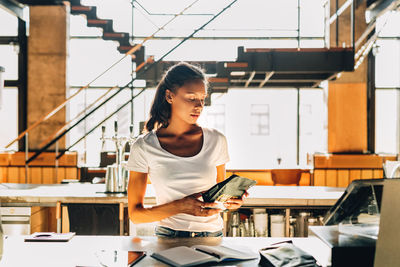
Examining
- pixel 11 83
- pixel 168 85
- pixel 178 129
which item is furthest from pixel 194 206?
pixel 11 83

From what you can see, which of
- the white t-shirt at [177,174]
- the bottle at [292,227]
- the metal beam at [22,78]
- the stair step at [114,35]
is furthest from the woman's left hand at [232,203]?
the metal beam at [22,78]

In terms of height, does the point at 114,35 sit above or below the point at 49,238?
above

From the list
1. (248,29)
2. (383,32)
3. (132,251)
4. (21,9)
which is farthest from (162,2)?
(132,251)

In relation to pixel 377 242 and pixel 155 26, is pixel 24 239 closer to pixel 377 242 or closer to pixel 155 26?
pixel 377 242

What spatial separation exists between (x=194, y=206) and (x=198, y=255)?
24cm

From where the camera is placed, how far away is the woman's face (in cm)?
172

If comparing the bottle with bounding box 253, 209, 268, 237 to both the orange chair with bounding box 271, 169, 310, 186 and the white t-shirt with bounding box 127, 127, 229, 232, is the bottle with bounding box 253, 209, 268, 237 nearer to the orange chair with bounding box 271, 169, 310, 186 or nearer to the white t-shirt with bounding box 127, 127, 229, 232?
the white t-shirt with bounding box 127, 127, 229, 232

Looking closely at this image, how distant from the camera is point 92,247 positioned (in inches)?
64.9

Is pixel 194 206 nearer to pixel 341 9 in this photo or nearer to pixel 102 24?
pixel 102 24

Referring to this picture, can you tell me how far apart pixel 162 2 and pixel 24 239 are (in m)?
5.87

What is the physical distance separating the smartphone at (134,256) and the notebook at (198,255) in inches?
1.9

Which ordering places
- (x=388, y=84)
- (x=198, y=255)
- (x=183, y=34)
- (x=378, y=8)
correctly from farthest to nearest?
1. (x=388, y=84)
2. (x=183, y=34)
3. (x=378, y=8)
4. (x=198, y=255)

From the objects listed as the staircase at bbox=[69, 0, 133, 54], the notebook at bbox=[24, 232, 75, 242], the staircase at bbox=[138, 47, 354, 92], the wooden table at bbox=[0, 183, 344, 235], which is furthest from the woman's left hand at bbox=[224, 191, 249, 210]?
the staircase at bbox=[69, 0, 133, 54]

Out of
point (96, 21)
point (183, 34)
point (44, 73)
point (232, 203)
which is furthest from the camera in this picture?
point (44, 73)
